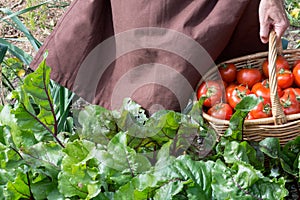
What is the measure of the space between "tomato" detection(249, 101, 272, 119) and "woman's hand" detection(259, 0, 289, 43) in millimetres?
210

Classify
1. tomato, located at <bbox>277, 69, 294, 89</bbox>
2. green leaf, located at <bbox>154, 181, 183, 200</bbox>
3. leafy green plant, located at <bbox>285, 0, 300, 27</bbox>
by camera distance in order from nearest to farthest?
green leaf, located at <bbox>154, 181, 183, 200</bbox>
tomato, located at <bbox>277, 69, 294, 89</bbox>
leafy green plant, located at <bbox>285, 0, 300, 27</bbox>

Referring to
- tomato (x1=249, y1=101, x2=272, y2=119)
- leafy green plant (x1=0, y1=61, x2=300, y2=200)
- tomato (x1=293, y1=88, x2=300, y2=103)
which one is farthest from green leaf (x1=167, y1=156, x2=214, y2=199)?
tomato (x1=293, y1=88, x2=300, y2=103)

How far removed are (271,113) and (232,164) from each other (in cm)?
23

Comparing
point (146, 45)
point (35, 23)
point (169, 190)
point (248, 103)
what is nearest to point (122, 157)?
point (169, 190)

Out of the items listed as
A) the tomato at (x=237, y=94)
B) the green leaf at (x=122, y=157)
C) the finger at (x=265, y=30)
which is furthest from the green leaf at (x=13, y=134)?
the finger at (x=265, y=30)

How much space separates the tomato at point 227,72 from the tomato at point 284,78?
0.16 meters

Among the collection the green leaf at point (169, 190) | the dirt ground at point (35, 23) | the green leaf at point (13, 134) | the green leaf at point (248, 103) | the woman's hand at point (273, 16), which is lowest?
the dirt ground at point (35, 23)

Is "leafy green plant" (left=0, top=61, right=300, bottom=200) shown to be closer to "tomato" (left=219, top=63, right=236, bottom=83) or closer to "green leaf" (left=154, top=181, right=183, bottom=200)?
"green leaf" (left=154, top=181, right=183, bottom=200)

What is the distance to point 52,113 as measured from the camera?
159 centimetres

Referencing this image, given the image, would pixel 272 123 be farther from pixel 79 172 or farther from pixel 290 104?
pixel 79 172

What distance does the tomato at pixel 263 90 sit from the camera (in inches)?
67.2

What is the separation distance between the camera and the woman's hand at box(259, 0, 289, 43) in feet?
5.31

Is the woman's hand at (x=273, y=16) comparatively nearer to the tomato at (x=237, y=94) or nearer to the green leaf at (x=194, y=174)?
the tomato at (x=237, y=94)

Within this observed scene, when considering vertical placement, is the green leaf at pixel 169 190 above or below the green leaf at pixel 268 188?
above
